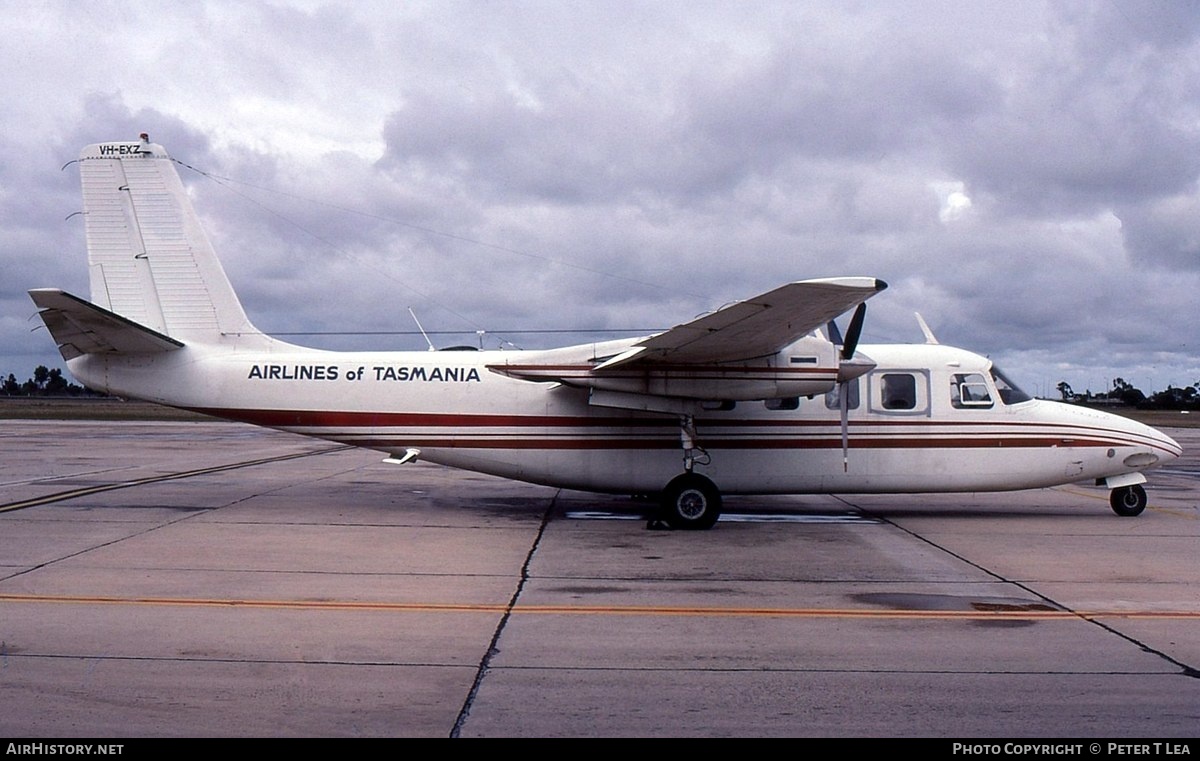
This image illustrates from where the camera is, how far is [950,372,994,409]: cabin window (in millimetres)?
14867

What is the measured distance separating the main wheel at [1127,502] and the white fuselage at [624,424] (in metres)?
0.64

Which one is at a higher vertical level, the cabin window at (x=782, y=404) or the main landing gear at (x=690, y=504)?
the cabin window at (x=782, y=404)

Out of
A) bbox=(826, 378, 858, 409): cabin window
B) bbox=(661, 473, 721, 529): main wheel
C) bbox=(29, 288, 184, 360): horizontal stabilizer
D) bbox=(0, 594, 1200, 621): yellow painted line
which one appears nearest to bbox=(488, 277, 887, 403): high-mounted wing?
bbox=(826, 378, 858, 409): cabin window

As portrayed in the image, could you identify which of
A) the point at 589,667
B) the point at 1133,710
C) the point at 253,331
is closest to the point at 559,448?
the point at 253,331

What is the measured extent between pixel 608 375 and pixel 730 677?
7.48m

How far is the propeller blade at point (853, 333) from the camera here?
43.9 ft

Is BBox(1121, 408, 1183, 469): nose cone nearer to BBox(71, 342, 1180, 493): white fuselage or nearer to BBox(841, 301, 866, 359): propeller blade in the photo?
BBox(71, 342, 1180, 493): white fuselage

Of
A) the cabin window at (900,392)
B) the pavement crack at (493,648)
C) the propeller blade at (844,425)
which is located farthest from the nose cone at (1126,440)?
the pavement crack at (493,648)

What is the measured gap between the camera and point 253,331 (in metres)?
15.2

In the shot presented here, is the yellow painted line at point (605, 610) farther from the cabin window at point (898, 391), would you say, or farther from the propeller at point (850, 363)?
the cabin window at point (898, 391)

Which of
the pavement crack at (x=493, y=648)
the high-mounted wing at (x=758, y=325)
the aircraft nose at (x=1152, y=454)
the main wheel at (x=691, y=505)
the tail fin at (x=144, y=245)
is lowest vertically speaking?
the pavement crack at (x=493, y=648)

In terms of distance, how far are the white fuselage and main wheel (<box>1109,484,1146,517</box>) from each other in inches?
25.2

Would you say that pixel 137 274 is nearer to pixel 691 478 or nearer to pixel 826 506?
pixel 691 478
